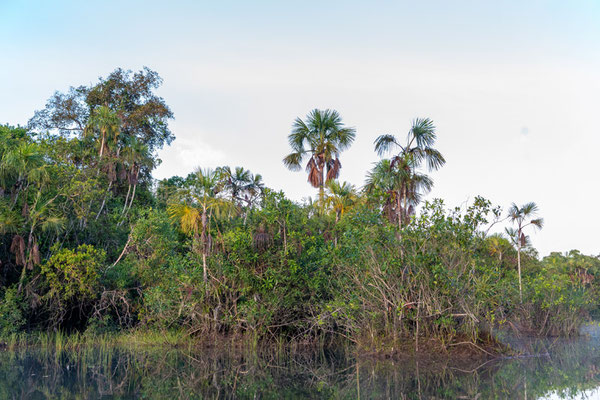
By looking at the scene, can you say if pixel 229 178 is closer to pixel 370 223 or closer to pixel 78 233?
pixel 78 233

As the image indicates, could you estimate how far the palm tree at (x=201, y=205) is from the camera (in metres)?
16.7

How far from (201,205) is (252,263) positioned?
2.49 meters

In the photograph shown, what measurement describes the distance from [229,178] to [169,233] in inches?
160

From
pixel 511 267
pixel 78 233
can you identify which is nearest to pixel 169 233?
pixel 78 233

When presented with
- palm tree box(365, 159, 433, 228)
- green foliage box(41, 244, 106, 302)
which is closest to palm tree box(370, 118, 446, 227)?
palm tree box(365, 159, 433, 228)

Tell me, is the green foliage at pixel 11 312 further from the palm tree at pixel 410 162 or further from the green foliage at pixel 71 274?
the palm tree at pixel 410 162

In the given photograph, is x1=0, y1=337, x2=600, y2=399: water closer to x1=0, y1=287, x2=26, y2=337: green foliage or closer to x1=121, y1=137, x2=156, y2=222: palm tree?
x1=0, y1=287, x2=26, y2=337: green foliage

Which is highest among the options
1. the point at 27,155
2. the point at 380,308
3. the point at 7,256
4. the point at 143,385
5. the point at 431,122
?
the point at 431,122

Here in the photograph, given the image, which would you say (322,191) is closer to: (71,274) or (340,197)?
(340,197)

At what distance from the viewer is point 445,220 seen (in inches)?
541

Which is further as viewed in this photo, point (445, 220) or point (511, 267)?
point (511, 267)

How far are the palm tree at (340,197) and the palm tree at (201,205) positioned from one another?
8.03 m

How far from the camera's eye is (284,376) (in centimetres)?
1130

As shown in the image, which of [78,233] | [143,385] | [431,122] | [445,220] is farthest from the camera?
[78,233]
